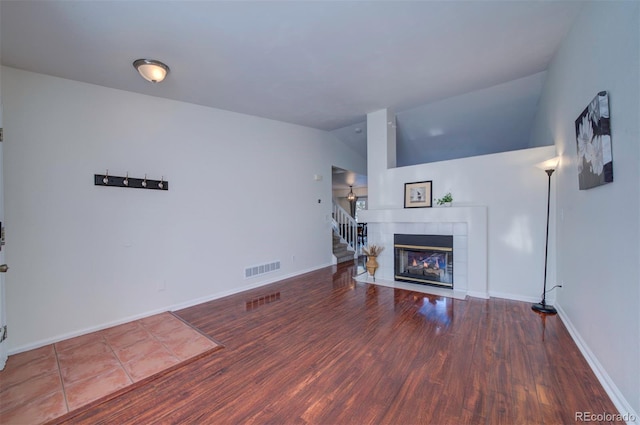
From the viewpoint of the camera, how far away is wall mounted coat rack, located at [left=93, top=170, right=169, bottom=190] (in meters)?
3.00

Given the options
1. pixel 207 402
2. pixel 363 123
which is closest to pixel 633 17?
pixel 207 402

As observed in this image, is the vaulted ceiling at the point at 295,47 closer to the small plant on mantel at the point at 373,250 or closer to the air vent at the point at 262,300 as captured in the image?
the small plant on mantel at the point at 373,250

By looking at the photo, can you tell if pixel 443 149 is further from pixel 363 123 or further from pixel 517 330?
pixel 517 330

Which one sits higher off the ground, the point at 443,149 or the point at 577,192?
the point at 443,149

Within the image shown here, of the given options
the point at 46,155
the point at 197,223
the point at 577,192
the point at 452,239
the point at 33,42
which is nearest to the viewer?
the point at 33,42

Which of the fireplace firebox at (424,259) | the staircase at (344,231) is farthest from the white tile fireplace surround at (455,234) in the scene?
the staircase at (344,231)

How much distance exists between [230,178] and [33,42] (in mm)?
2416

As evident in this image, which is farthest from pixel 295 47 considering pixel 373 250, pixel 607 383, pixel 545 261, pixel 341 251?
pixel 341 251

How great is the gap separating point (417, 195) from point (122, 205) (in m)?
4.41

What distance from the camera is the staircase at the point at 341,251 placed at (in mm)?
6504

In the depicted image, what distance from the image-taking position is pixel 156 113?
345 centimetres

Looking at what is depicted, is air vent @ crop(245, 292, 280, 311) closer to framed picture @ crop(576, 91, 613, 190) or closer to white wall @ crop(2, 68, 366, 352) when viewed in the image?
white wall @ crop(2, 68, 366, 352)

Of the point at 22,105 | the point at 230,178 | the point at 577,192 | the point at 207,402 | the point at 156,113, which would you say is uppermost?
the point at 156,113

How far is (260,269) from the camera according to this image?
462cm
